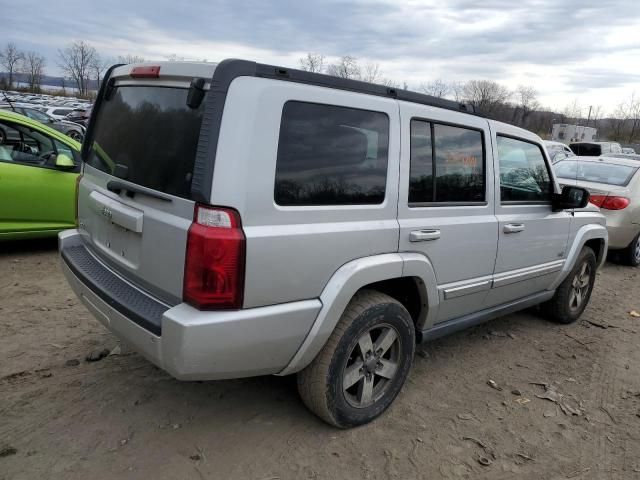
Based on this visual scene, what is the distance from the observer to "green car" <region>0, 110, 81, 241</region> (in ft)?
18.3

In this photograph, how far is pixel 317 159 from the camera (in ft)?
8.36

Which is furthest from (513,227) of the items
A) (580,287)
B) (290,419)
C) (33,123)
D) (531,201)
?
(33,123)

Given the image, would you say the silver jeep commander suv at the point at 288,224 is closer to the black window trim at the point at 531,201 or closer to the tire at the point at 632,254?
the black window trim at the point at 531,201

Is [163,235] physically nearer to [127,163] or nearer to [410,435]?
[127,163]

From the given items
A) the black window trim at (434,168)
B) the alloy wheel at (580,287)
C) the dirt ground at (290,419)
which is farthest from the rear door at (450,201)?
the alloy wheel at (580,287)

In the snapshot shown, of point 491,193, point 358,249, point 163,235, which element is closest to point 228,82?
point 163,235

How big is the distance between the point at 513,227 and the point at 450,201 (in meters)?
0.72

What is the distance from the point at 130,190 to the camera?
265 cm

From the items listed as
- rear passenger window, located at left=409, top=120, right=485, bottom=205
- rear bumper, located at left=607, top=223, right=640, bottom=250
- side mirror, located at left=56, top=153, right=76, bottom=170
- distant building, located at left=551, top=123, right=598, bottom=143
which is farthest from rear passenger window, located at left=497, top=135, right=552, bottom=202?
distant building, located at left=551, top=123, right=598, bottom=143

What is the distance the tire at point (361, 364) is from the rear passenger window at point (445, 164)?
27.0 inches

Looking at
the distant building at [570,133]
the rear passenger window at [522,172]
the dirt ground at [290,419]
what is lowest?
the dirt ground at [290,419]

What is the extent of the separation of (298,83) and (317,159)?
14.6 inches

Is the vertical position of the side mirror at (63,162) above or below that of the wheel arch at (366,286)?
above

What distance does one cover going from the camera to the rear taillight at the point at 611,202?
725cm
